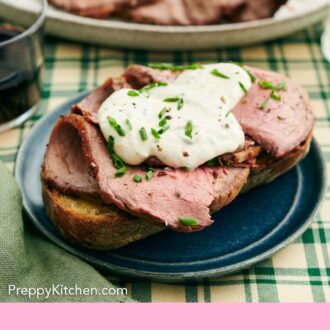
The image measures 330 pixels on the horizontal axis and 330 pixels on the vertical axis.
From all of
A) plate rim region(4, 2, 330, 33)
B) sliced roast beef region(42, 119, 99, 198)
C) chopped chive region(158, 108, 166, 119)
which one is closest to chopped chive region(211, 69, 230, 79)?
chopped chive region(158, 108, 166, 119)

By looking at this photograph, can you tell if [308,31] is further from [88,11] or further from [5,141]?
[5,141]

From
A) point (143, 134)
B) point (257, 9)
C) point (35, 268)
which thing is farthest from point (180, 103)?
point (257, 9)

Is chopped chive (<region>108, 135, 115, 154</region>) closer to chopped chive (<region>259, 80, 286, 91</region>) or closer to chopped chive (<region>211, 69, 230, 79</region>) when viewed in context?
chopped chive (<region>211, 69, 230, 79</region>)

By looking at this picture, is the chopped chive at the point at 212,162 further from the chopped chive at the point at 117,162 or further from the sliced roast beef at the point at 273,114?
the chopped chive at the point at 117,162

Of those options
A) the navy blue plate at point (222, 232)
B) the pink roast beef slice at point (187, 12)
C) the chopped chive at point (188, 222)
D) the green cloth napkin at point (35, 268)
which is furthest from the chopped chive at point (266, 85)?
the green cloth napkin at point (35, 268)

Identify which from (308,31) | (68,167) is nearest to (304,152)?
(68,167)

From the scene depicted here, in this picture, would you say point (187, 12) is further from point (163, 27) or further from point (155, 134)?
point (155, 134)
